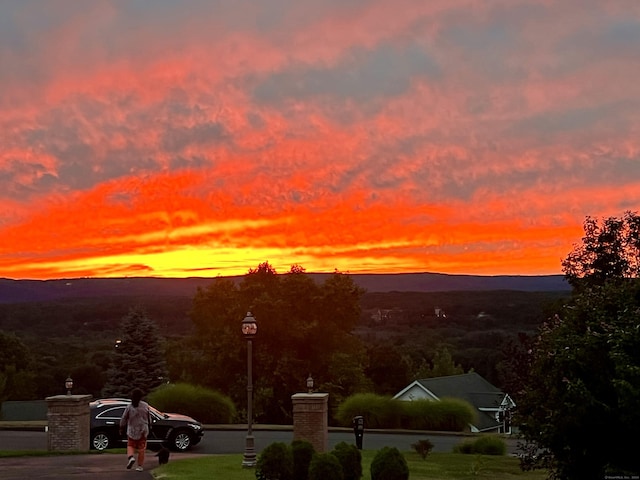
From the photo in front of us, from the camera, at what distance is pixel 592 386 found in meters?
13.6

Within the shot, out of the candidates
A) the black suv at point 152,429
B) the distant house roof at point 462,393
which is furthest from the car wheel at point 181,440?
the distant house roof at point 462,393

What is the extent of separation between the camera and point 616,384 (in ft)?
41.2

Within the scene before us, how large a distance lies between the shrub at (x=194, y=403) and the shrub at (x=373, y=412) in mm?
4881

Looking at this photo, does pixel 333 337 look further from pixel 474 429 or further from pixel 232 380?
pixel 474 429

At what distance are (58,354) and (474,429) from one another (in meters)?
54.6

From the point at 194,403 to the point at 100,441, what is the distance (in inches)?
452

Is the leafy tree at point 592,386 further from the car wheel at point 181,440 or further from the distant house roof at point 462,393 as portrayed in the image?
the distant house roof at point 462,393

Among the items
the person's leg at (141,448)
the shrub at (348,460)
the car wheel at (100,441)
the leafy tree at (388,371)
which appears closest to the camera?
the shrub at (348,460)

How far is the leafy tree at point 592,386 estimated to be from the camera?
12953mm

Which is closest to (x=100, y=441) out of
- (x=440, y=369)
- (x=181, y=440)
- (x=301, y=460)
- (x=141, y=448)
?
(x=181, y=440)

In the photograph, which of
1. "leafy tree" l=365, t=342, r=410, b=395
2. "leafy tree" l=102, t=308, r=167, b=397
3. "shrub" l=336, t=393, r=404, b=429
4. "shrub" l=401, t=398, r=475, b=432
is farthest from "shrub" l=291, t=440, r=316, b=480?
"leafy tree" l=365, t=342, r=410, b=395

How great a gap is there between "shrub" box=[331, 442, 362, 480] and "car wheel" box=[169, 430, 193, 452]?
33.4 ft

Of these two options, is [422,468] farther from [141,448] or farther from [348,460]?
[141,448]

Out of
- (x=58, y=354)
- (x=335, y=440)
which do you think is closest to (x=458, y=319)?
(x=58, y=354)
